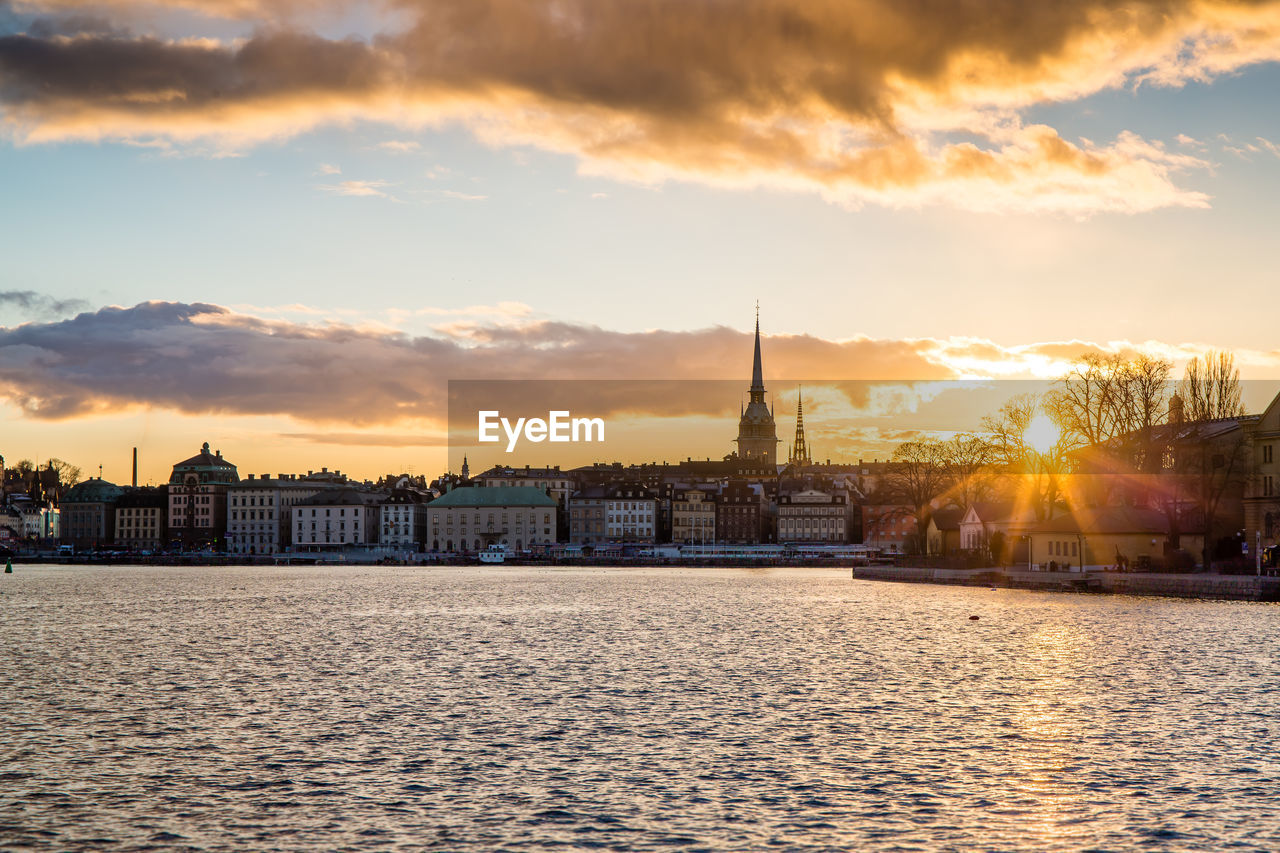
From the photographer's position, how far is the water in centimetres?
1800

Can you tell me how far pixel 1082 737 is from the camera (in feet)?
82.9

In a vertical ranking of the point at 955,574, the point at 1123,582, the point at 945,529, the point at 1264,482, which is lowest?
the point at 955,574

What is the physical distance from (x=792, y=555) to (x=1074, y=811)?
165 m

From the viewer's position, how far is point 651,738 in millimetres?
25219

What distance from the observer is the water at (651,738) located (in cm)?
1800

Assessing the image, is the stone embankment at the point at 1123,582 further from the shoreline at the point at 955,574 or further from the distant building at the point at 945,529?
the distant building at the point at 945,529

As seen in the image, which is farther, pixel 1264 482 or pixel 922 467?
pixel 922 467

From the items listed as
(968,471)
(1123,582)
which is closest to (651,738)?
(1123,582)

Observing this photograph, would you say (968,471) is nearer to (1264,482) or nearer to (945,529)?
(945,529)

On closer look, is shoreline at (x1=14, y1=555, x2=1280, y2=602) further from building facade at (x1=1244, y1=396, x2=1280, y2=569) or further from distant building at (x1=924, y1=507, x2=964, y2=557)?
building facade at (x1=1244, y1=396, x2=1280, y2=569)

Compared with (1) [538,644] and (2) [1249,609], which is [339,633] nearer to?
(1) [538,644]

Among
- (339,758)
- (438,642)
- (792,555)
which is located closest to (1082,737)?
(339,758)

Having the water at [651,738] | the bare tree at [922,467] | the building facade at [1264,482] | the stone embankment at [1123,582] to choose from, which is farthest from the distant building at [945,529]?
the water at [651,738]

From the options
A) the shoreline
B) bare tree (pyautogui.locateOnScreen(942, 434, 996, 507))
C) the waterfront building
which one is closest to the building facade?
the waterfront building
